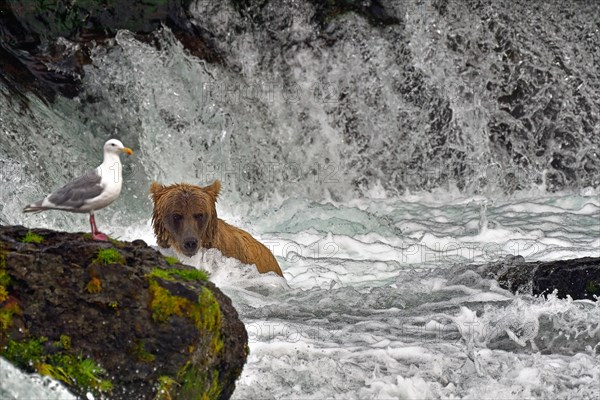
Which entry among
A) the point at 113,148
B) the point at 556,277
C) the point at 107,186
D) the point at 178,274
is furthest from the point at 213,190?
the point at 178,274

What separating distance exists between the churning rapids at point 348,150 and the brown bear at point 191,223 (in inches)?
5.7

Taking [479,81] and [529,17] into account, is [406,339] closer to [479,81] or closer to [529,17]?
[479,81]

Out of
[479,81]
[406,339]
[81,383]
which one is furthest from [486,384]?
[479,81]

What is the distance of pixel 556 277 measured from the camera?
25.0 ft

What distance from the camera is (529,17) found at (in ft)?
49.1

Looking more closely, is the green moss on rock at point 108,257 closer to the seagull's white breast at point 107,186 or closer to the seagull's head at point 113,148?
the seagull's white breast at point 107,186

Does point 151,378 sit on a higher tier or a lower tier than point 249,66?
lower

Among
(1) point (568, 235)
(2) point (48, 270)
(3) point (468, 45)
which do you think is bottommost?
(1) point (568, 235)

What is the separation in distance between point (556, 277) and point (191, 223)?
8.65 ft

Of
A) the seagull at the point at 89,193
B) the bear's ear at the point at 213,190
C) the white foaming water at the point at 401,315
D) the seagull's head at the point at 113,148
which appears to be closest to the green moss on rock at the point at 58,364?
the seagull at the point at 89,193

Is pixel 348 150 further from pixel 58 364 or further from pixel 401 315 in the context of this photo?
pixel 58 364

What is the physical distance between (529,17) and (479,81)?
1294mm

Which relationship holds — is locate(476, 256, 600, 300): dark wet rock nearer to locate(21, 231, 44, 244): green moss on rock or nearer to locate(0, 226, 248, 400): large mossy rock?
locate(0, 226, 248, 400): large mossy rock

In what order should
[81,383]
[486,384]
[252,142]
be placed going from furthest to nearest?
[252,142], [486,384], [81,383]
